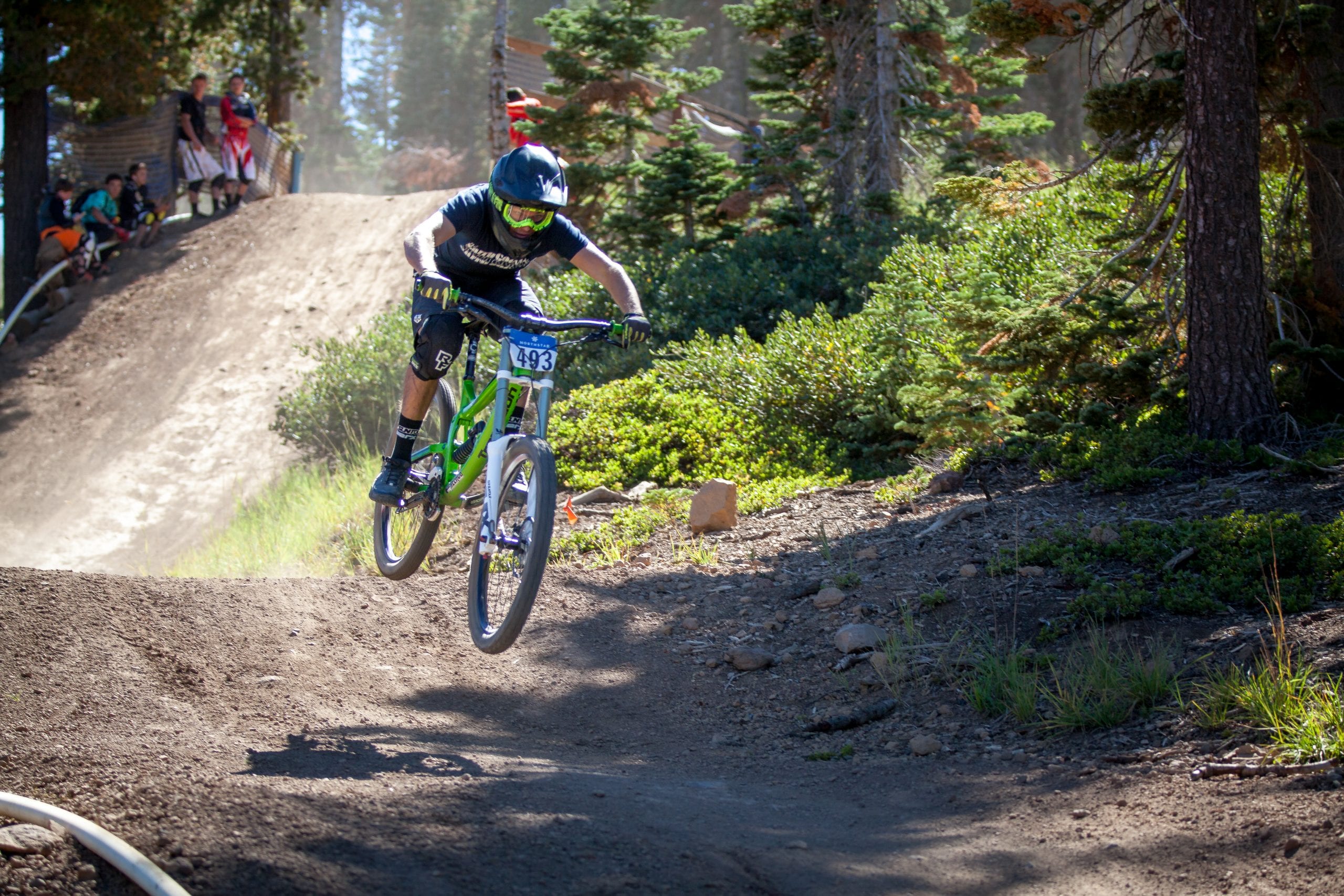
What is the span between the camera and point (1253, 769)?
3.75m

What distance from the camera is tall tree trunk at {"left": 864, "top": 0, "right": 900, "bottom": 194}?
14.3m

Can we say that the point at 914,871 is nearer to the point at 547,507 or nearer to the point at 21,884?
the point at 547,507

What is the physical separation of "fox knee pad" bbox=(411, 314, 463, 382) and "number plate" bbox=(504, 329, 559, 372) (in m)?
0.61

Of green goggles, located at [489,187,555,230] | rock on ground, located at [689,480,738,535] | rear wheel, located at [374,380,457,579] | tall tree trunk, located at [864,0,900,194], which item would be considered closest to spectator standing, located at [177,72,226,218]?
tall tree trunk, located at [864,0,900,194]

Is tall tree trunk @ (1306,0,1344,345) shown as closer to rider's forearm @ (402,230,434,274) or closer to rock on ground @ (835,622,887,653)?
rock on ground @ (835,622,887,653)

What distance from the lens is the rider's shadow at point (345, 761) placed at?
395cm

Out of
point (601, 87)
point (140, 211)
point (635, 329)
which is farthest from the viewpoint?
point (140, 211)

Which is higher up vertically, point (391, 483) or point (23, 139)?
point (23, 139)

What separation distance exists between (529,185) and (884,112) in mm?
10533

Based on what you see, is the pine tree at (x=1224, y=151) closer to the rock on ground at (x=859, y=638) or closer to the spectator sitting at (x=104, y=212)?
the rock on ground at (x=859, y=638)

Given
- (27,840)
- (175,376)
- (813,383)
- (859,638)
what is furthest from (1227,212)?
(175,376)

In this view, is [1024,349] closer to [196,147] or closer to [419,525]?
[419,525]

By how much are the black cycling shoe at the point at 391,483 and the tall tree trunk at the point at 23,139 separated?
15410 mm

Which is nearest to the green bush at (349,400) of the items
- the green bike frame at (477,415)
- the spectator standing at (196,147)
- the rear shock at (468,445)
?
the green bike frame at (477,415)
